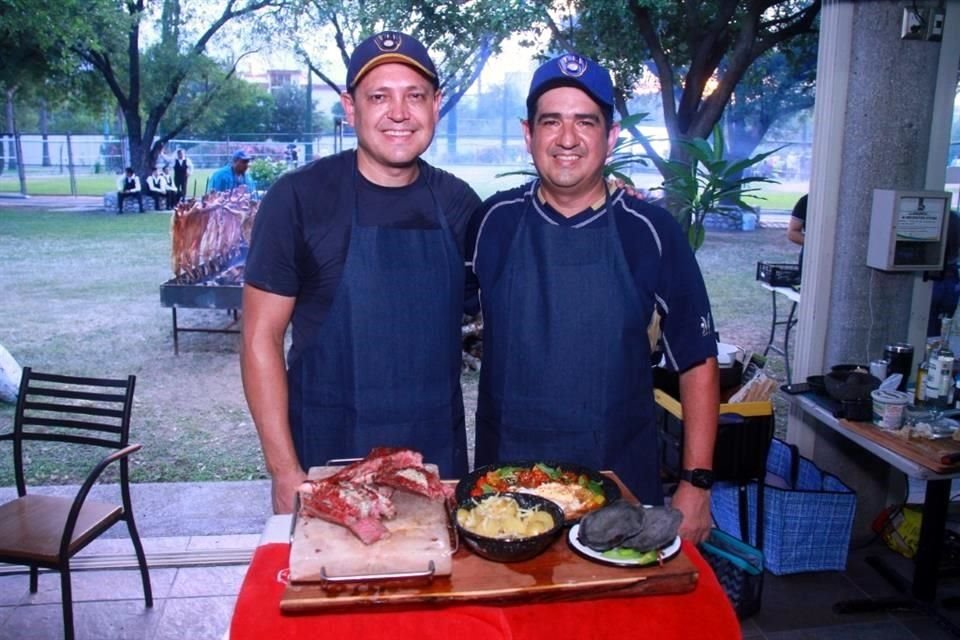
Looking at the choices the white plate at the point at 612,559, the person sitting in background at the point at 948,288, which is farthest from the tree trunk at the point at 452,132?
the white plate at the point at 612,559

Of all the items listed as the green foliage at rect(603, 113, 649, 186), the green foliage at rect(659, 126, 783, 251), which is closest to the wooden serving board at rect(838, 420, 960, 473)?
the green foliage at rect(659, 126, 783, 251)

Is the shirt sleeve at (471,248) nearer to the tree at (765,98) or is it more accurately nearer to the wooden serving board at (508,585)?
the wooden serving board at (508,585)

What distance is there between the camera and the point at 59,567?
2570mm

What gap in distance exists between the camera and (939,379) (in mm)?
3104

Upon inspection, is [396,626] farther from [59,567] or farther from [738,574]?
[738,574]

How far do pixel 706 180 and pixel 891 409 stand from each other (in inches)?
57.1

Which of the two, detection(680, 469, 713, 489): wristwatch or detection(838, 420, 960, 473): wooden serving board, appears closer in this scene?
detection(680, 469, 713, 489): wristwatch

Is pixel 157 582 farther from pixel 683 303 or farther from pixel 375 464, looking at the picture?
pixel 683 303

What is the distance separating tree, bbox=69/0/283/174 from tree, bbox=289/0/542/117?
1.32m

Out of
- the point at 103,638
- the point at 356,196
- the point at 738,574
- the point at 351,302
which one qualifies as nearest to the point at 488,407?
the point at 351,302

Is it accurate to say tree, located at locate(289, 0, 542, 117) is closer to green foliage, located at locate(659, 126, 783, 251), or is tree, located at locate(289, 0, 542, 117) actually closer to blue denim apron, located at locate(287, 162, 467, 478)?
green foliage, located at locate(659, 126, 783, 251)

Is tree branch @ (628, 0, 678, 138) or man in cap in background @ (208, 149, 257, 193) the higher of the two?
tree branch @ (628, 0, 678, 138)

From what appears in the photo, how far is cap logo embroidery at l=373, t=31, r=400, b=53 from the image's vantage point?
5.98 feet

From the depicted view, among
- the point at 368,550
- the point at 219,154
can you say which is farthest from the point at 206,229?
the point at 368,550
